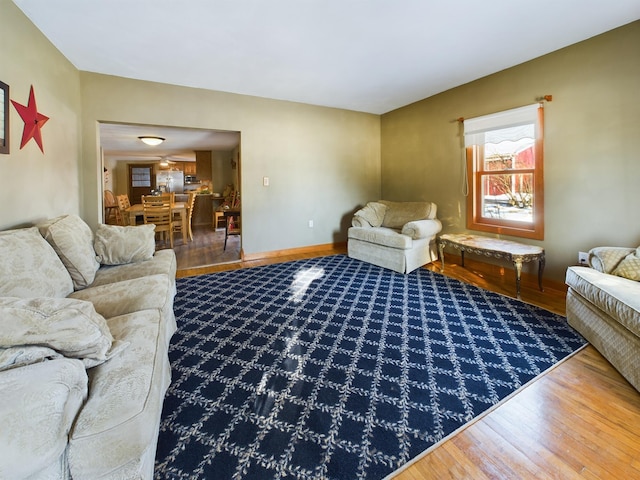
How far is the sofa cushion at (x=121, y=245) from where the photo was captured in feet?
8.36

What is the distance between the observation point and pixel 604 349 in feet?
6.48

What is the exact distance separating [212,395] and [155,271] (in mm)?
1141

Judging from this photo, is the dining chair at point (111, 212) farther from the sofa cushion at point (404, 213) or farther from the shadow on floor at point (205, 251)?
the sofa cushion at point (404, 213)

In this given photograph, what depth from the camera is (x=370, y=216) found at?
4.92m

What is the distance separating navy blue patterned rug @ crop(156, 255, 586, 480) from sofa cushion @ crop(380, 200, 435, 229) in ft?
4.93

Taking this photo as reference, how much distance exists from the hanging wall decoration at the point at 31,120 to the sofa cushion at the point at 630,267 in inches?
180

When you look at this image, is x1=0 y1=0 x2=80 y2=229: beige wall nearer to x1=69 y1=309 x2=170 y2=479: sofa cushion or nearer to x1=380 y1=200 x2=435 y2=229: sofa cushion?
x1=69 y1=309 x2=170 y2=479: sofa cushion

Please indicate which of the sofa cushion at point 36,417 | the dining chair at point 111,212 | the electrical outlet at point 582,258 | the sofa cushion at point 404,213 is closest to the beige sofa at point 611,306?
the electrical outlet at point 582,258

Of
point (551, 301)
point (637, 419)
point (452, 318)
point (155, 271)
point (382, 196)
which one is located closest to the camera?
point (637, 419)

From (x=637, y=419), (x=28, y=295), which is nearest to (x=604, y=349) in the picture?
(x=637, y=419)

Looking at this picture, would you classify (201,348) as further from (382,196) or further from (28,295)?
(382,196)

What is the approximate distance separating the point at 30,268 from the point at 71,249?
1.38 feet

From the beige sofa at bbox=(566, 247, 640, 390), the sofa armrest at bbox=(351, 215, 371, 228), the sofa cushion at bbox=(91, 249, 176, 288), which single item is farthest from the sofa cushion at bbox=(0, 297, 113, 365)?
the sofa armrest at bbox=(351, 215, 371, 228)

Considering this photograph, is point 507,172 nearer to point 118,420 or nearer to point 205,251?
point 118,420
